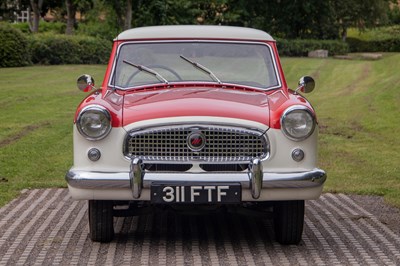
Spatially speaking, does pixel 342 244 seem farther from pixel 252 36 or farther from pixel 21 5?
pixel 21 5

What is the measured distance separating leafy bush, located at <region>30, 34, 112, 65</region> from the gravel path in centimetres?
3233

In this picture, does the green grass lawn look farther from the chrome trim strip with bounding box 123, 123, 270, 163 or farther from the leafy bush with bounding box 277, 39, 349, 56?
the leafy bush with bounding box 277, 39, 349, 56

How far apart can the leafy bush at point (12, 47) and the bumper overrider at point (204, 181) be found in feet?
103

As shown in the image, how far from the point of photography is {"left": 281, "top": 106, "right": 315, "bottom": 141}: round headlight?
6.67 meters

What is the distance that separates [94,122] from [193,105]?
0.75 metres

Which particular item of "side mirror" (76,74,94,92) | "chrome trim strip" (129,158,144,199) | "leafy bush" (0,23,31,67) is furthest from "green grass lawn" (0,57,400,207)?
"leafy bush" (0,23,31,67)

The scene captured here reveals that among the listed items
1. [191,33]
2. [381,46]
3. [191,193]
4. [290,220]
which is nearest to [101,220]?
[191,193]

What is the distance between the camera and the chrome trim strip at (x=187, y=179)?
642cm

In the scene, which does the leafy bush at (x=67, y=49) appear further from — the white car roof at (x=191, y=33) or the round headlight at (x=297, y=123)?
the round headlight at (x=297, y=123)

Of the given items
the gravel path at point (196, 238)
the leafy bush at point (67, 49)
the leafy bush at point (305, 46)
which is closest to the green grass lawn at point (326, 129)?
the gravel path at point (196, 238)

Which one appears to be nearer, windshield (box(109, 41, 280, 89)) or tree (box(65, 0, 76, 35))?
windshield (box(109, 41, 280, 89))

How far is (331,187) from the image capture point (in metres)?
9.93

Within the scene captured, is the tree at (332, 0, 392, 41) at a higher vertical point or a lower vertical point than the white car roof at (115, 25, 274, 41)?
lower

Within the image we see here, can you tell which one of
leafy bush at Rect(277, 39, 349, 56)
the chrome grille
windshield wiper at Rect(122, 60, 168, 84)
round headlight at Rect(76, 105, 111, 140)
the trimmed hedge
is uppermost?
windshield wiper at Rect(122, 60, 168, 84)
